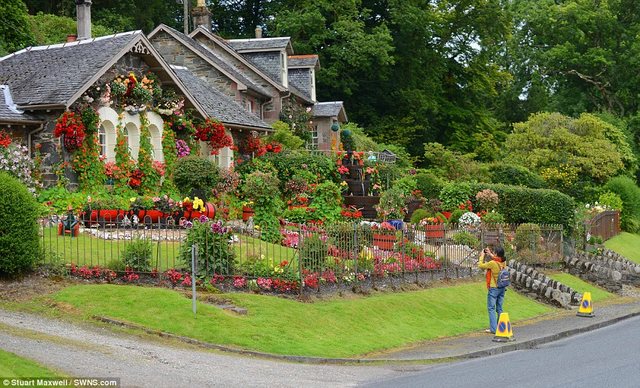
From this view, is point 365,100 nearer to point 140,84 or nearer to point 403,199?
point 403,199

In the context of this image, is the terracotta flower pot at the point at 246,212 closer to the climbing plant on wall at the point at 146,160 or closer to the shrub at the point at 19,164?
the climbing plant on wall at the point at 146,160

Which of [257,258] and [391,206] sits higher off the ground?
[391,206]

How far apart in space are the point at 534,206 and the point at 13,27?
77.1ft

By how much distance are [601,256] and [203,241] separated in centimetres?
2108

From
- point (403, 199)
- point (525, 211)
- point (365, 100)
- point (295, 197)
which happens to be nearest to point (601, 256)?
point (525, 211)

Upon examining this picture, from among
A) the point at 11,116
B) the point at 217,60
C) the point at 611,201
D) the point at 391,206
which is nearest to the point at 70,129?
the point at 11,116

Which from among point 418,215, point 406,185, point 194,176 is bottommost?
point 418,215

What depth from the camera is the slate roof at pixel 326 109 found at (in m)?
47.1

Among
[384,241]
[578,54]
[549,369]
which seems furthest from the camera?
[578,54]

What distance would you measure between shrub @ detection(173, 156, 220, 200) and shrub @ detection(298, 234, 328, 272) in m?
9.87

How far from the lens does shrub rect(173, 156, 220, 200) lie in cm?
2978

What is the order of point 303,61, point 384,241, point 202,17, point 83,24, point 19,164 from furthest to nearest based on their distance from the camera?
point 303,61 → point 202,17 → point 83,24 → point 19,164 → point 384,241

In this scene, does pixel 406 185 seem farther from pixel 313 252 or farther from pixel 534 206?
pixel 313 252

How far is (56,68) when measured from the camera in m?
28.9
